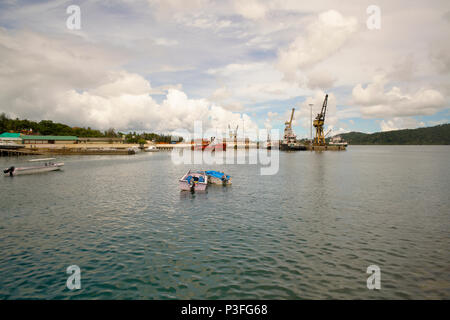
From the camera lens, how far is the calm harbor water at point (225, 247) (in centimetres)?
1139

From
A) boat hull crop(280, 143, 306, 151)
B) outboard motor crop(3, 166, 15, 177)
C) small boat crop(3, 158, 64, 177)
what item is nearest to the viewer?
outboard motor crop(3, 166, 15, 177)

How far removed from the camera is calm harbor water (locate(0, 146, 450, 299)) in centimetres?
1139

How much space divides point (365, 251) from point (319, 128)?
19101cm

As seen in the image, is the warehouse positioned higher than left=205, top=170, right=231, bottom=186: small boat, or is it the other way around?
the warehouse

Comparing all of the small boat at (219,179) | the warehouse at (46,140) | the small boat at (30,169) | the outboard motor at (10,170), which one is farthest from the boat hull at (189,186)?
the warehouse at (46,140)

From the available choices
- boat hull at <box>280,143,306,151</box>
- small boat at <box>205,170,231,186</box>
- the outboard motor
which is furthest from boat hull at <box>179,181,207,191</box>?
boat hull at <box>280,143,306,151</box>

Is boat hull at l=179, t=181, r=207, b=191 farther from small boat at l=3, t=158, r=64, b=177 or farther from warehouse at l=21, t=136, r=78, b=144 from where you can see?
warehouse at l=21, t=136, r=78, b=144

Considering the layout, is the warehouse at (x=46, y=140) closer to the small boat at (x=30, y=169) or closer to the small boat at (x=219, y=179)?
the small boat at (x=30, y=169)

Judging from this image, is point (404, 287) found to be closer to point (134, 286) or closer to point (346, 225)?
point (346, 225)

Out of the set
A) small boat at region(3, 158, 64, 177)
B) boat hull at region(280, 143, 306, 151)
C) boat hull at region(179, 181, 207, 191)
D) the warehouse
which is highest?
the warehouse

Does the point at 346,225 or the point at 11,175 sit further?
the point at 11,175

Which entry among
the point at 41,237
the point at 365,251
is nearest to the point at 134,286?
the point at 41,237

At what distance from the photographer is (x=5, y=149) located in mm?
113375

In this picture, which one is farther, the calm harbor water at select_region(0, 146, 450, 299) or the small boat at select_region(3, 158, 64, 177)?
the small boat at select_region(3, 158, 64, 177)
